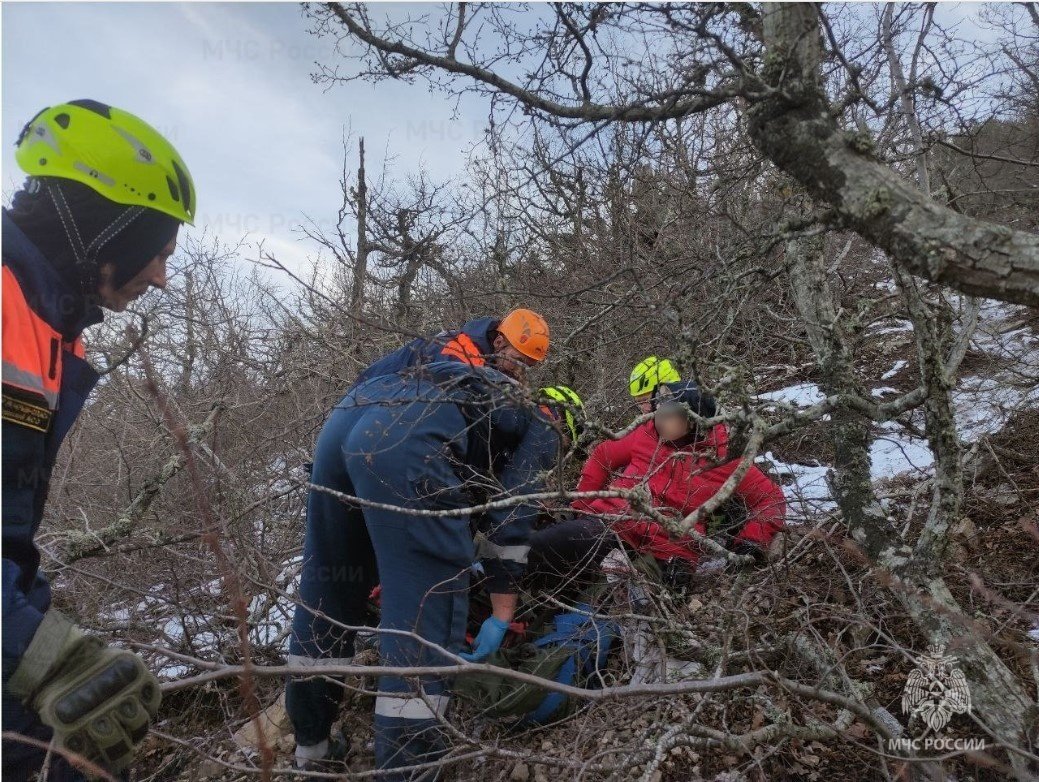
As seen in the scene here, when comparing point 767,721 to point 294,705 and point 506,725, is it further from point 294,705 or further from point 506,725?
point 294,705

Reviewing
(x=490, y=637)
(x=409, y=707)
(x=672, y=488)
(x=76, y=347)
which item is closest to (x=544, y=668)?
(x=490, y=637)

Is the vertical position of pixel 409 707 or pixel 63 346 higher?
pixel 63 346

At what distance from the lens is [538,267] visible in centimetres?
714

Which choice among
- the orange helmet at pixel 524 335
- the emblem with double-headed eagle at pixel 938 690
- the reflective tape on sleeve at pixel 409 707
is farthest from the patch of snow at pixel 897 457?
the reflective tape on sleeve at pixel 409 707

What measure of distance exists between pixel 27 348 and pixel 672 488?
9.86 feet

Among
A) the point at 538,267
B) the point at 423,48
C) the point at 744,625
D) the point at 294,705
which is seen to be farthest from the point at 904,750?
the point at 538,267

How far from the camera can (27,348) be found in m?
1.52

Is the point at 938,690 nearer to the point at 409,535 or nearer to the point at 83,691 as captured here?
the point at 409,535

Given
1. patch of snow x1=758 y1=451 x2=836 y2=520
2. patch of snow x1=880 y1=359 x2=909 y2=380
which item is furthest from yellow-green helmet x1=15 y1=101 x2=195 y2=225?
patch of snow x1=880 y1=359 x2=909 y2=380

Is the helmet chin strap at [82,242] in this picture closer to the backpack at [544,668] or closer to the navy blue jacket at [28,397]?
the navy blue jacket at [28,397]

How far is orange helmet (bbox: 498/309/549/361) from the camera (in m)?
3.37

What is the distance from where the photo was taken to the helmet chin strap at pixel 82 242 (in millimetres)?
1687

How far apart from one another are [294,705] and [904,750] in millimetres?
2433

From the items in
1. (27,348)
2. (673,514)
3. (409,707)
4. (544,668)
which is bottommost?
(544,668)
